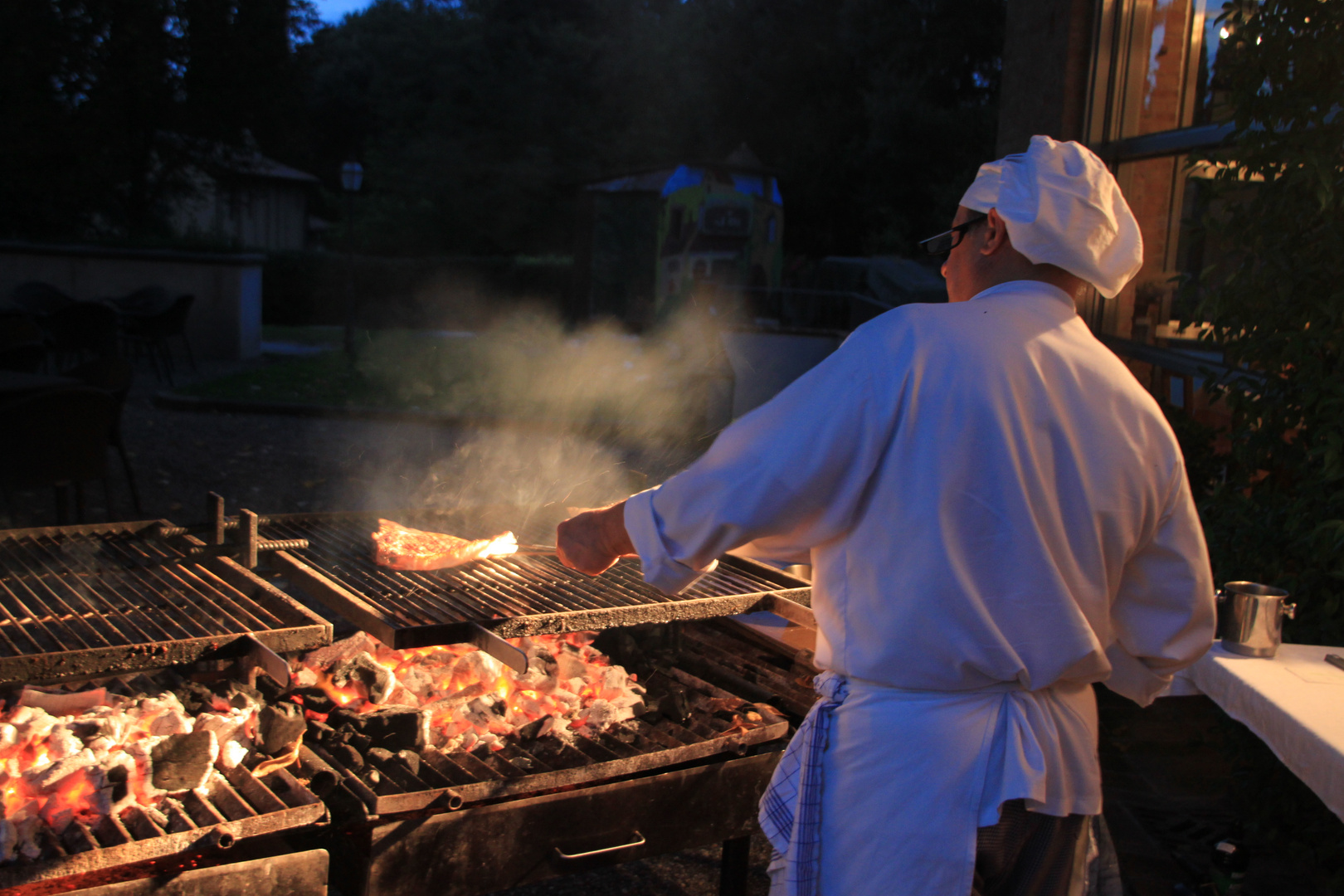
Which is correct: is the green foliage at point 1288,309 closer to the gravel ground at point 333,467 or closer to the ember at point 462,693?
the ember at point 462,693

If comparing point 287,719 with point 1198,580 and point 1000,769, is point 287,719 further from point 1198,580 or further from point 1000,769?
point 1198,580

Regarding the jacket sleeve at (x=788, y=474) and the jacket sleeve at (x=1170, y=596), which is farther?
the jacket sleeve at (x=1170, y=596)

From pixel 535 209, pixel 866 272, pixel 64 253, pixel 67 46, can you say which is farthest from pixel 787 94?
pixel 64 253

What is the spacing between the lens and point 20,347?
7969mm

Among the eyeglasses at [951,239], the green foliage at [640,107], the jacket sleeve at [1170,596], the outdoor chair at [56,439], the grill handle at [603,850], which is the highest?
the green foliage at [640,107]

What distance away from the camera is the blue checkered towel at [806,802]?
1780 millimetres

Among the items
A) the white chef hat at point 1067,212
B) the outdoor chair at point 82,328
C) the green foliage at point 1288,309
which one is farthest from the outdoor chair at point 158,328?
the white chef hat at point 1067,212

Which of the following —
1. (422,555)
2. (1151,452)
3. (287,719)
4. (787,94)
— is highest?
(787,94)

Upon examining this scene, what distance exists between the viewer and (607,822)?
2.51 meters

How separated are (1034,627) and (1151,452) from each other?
1.23 feet

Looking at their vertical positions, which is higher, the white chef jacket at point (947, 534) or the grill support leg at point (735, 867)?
the white chef jacket at point (947, 534)

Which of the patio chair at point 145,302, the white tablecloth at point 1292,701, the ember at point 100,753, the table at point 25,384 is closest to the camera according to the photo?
the ember at point 100,753

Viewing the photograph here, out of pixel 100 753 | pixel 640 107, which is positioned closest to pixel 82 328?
pixel 100 753

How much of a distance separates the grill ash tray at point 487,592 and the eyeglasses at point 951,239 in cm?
123
